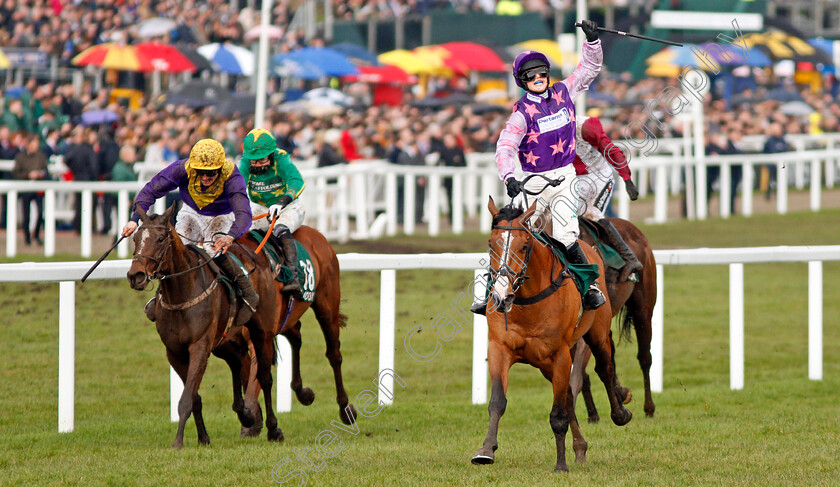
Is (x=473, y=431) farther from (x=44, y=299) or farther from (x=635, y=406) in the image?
(x=44, y=299)

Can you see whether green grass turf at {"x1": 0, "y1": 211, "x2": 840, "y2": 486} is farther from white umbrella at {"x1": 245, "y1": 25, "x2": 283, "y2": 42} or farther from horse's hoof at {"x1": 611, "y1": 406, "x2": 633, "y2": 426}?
white umbrella at {"x1": 245, "y1": 25, "x2": 283, "y2": 42}

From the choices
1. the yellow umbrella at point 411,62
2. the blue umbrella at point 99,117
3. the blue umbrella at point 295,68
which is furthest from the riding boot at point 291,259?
the yellow umbrella at point 411,62

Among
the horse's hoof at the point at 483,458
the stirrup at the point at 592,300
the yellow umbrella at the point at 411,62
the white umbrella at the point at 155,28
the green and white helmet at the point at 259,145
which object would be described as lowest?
the horse's hoof at the point at 483,458

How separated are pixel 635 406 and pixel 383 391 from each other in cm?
176

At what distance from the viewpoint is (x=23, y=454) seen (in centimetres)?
691

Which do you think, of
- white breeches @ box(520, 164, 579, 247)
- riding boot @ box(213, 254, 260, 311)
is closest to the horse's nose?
riding boot @ box(213, 254, 260, 311)

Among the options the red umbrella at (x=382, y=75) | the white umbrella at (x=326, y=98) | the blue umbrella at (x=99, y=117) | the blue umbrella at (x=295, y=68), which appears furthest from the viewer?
the red umbrella at (x=382, y=75)

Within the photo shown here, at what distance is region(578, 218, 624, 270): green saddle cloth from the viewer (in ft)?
26.2

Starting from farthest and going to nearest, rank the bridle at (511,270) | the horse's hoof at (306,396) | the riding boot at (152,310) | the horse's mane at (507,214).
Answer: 1. the horse's hoof at (306,396)
2. the riding boot at (152,310)
3. the horse's mane at (507,214)
4. the bridle at (511,270)

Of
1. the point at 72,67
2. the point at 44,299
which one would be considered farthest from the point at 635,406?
the point at 72,67

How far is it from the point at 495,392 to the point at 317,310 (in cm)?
252

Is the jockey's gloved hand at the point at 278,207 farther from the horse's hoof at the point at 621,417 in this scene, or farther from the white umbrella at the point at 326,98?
the white umbrella at the point at 326,98

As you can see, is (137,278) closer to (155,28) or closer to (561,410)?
(561,410)

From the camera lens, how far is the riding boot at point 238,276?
7.40m
